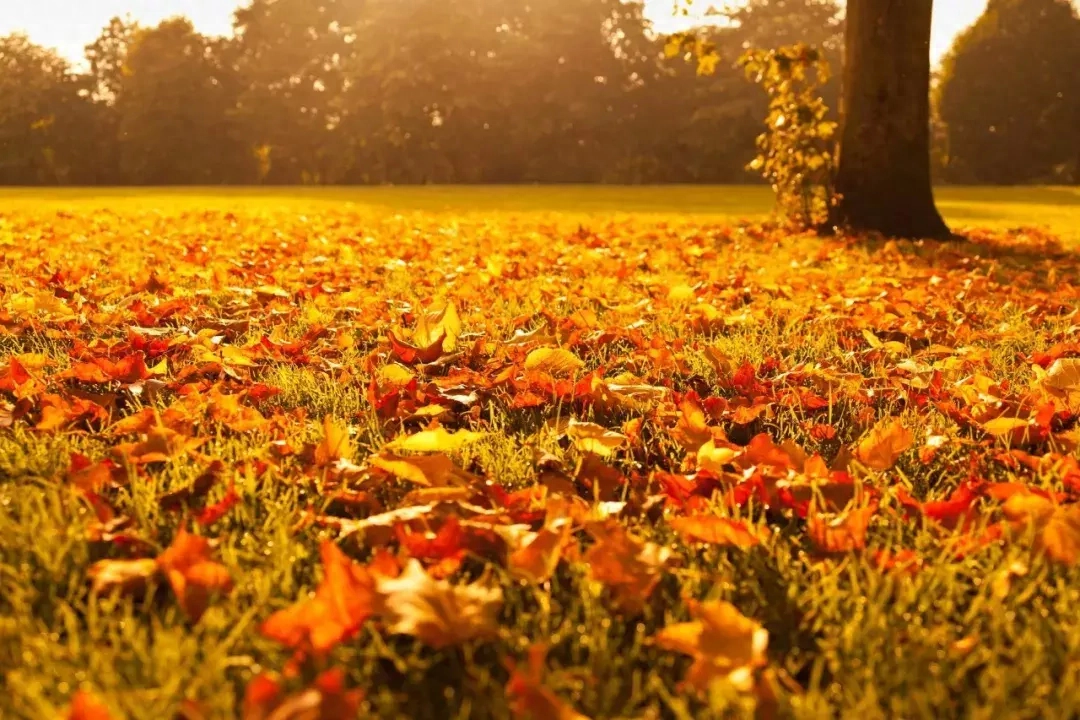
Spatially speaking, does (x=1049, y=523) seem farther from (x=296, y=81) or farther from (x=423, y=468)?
(x=296, y=81)

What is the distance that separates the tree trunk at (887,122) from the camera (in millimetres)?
8484

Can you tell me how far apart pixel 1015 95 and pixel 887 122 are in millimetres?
34857

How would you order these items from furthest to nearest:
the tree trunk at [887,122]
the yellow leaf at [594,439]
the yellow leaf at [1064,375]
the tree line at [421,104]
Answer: the tree line at [421,104]
the tree trunk at [887,122]
the yellow leaf at [1064,375]
the yellow leaf at [594,439]

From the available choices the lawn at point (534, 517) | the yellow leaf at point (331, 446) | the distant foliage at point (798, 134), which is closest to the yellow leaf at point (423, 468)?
the lawn at point (534, 517)

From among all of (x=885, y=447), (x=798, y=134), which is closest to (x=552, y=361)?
(x=885, y=447)

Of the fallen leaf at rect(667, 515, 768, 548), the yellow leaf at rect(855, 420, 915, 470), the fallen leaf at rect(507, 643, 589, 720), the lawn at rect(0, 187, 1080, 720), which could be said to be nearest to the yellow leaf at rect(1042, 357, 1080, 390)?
the lawn at rect(0, 187, 1080, 720)

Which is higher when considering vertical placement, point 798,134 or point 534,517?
point 798,134

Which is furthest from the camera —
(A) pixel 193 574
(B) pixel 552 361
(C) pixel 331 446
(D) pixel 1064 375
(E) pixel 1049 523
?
(B) pixel 552 361

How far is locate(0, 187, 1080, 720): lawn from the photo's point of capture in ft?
3.97

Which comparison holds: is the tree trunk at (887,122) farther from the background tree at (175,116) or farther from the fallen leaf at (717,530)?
the background tree at (175,116)

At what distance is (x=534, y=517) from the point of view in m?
1.68

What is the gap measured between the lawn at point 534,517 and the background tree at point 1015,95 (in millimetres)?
39181

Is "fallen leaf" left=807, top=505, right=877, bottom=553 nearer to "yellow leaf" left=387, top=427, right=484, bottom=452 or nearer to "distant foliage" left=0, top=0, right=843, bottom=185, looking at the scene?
"yellow leaf" left=387, top=427, right=484, bottom=452

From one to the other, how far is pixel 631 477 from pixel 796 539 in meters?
0.46
